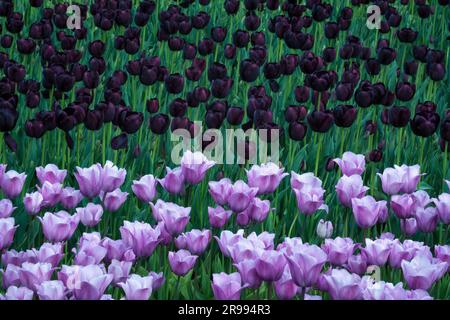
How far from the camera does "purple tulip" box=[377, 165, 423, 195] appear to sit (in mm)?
3748

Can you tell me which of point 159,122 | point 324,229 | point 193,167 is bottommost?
point 324,229

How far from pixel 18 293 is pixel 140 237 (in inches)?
20.7

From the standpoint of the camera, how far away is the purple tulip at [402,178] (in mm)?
3748

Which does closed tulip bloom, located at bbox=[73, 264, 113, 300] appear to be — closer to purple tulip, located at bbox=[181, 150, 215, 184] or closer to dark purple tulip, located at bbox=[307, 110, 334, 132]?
purple tulip, located at bbox=[181, 150, 215, 184]

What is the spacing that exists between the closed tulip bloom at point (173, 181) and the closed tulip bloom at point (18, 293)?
1074 mm

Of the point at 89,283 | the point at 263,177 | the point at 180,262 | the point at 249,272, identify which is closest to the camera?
the point at 89,283

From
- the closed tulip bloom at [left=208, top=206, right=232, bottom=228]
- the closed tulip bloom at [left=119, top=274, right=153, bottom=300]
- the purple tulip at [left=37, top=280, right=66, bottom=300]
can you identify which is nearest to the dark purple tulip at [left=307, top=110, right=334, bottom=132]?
the closed tulip bloom at [left=208, top=206, right=232, bottom=228]

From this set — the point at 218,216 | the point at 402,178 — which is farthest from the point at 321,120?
the point at 218,216

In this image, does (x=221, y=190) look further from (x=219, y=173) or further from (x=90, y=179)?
(x=219, y=173)

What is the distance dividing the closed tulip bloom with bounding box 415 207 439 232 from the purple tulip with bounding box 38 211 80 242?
50.7 inches

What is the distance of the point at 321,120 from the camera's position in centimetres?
432

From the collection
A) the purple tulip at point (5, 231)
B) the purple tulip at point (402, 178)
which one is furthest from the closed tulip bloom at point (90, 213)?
the purple tulip at point (402, 178)

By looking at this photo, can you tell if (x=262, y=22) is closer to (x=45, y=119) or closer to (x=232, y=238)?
(x=45, y=119)

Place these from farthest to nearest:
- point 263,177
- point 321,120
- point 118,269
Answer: point 321,120 → point 263,177 → point 118,269
